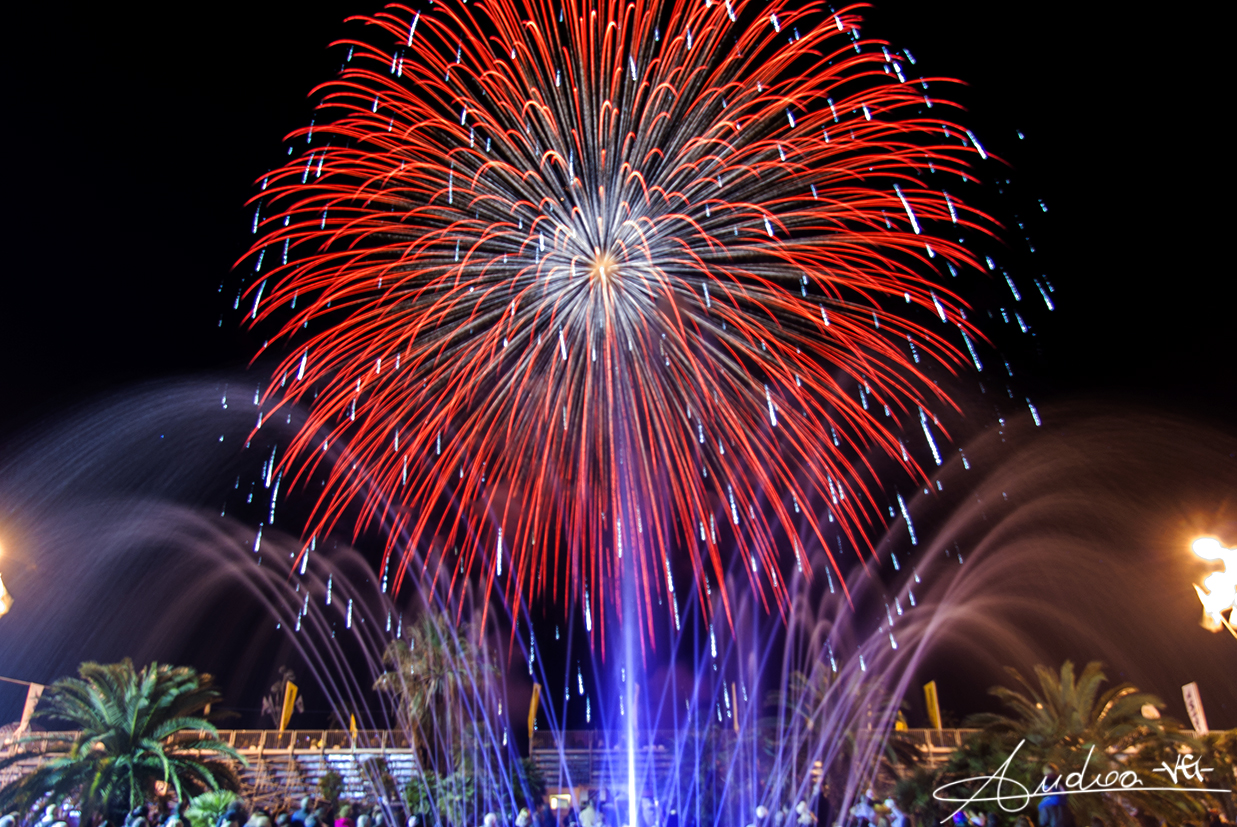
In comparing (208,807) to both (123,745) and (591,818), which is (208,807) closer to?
(123,745)

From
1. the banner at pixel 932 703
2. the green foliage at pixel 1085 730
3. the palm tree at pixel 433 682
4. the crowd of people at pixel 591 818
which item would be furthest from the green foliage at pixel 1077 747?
the palm tree at pixel 433 682

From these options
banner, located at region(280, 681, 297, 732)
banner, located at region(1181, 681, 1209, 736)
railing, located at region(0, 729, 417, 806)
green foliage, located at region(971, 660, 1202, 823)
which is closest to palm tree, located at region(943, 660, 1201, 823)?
green foliage, located at region(971, 660, 1202, 823)

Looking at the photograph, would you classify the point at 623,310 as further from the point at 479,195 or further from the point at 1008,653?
the point at 1008,653

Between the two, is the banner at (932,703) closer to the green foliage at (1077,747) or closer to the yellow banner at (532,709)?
the green foliage at (1077,747)

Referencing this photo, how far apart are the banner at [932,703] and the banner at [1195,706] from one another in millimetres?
12138

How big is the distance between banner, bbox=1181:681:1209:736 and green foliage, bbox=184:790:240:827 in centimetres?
3541

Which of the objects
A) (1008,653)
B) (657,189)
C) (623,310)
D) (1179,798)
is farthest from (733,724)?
(657,189)

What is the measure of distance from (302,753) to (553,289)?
93.9 ft

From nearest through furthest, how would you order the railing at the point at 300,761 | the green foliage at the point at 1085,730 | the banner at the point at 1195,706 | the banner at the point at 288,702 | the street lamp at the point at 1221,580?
1. the street lamp at the point at 1221,580
2. the green foliage at the point at 1085,730
3. the banner at the point at 1195,706
4. the railing at the point at 300,761
5. the banner at the point at 288,702

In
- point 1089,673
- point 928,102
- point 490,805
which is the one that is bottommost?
point 490,805

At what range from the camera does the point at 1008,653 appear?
3900cm

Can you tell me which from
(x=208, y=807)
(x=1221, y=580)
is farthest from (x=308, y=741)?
(x=1221, y=580)

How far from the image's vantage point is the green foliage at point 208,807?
65.7 feet

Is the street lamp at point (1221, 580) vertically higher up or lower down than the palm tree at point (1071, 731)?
higher up
